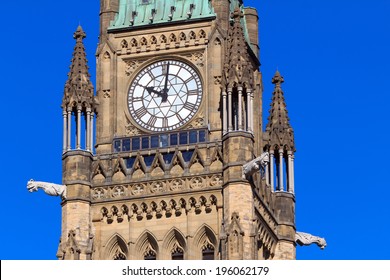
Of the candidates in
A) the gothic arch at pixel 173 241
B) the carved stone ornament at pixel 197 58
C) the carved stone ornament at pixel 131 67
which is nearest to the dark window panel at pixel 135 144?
the carved stone ornament at pixel 131 67

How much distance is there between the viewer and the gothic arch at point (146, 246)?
73.6 m

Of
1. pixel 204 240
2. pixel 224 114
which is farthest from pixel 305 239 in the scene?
pixel 224 114

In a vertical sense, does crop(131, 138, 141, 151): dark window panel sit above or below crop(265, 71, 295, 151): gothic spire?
below

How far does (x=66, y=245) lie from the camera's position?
7288 cm

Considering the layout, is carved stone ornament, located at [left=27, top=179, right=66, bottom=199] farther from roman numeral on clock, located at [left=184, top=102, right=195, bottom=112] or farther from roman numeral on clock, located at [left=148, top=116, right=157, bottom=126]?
roman numeral on clock, located at [left=184, top=102, right=195, bottom=112]

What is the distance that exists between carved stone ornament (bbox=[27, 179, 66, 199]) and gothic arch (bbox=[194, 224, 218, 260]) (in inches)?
181

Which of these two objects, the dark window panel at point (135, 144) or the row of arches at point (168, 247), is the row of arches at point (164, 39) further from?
the row of arches at point (168, 247)

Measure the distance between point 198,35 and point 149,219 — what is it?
265 inches

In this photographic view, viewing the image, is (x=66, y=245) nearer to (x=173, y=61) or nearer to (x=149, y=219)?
(x=149, y=219)

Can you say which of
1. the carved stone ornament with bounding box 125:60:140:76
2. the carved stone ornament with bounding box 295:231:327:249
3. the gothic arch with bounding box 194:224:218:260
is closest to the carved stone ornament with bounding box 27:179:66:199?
the gothic arch with bounding box 194:224:218:260

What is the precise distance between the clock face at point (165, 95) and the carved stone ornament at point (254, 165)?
12.5 ft

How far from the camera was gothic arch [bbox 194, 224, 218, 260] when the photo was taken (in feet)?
239
